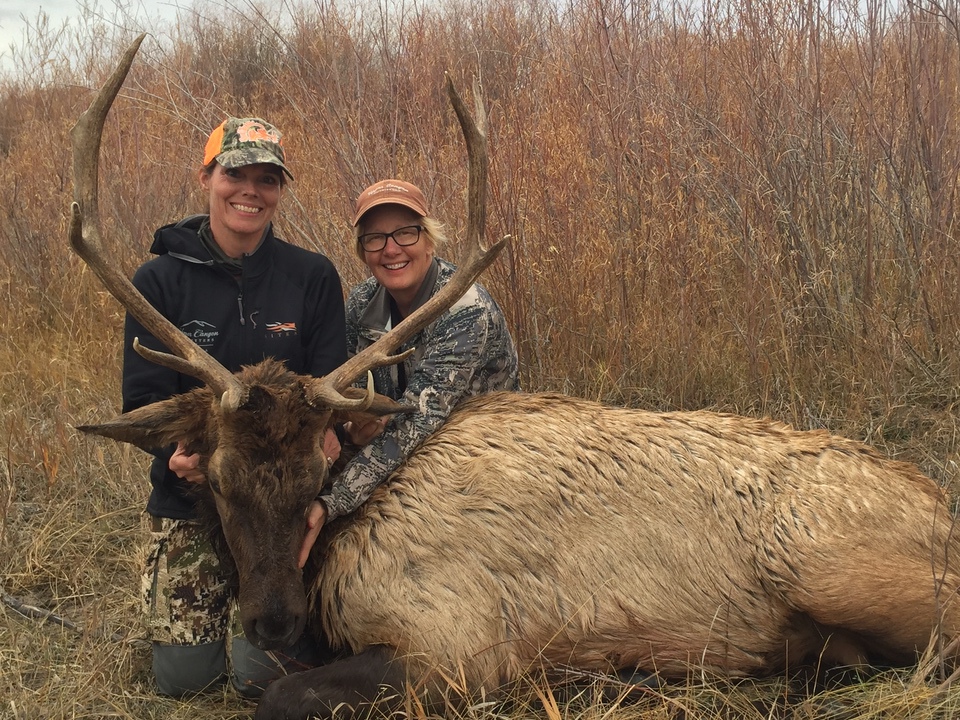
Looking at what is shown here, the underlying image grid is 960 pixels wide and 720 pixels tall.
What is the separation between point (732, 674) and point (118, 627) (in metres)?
2.47

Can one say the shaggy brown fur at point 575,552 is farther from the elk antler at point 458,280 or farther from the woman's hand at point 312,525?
the elk antler at point 458,280

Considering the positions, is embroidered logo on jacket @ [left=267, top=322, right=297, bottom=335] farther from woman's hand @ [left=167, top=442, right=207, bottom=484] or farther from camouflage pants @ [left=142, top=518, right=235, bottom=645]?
camouflage pants @ [left=142, top=518, right=235, bottom=645]

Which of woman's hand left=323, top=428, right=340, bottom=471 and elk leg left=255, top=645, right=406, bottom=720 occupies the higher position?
woman's hand left=323, top=428, right=340, bottom=471

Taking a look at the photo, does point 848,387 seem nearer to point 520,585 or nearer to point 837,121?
A: point 837,121

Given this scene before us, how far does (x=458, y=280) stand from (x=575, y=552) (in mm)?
1107

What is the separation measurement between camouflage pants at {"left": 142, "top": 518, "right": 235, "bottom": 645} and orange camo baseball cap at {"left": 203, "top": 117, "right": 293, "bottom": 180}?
4.88ft

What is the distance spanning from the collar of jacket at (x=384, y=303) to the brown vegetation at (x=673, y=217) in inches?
42.9

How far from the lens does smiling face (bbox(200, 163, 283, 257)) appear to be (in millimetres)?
3508

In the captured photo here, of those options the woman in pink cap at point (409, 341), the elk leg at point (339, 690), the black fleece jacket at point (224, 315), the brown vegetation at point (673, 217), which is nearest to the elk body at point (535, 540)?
the elk leg at point (339, 690)

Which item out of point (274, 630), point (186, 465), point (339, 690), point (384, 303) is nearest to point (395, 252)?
point (384, 303)

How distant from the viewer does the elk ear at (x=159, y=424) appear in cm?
301

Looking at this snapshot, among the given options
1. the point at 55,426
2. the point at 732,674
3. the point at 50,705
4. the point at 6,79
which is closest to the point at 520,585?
the point at 732,674

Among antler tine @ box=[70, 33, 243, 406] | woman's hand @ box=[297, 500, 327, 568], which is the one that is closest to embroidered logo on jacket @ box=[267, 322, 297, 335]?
antler tine @ box=[70, 33, 243, 406]

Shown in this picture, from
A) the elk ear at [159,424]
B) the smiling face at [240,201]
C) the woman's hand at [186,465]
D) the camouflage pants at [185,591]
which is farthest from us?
the smiling face at [240,201]
